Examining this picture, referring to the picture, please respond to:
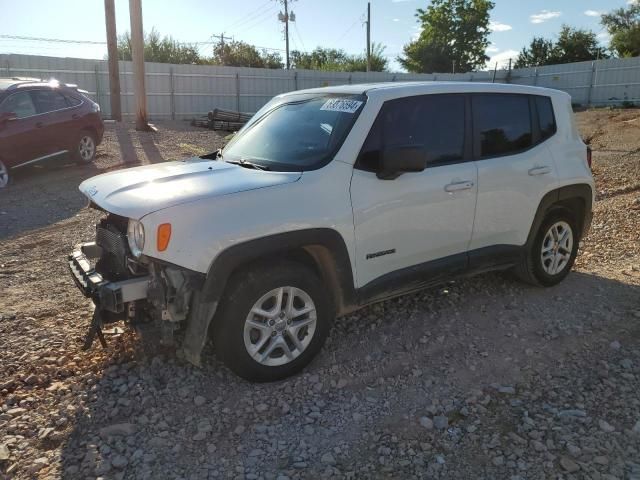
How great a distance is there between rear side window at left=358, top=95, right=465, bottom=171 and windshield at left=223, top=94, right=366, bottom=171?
0.20m

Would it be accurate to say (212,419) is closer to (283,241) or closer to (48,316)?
(283,241)

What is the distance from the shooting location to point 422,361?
154 inches

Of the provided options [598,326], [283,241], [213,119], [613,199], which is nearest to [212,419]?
[283,241]

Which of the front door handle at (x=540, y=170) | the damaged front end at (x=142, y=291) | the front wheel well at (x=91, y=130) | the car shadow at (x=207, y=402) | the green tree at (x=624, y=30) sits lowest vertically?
the car shadow at (x=207, y=402)

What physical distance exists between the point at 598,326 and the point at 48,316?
4410 mm

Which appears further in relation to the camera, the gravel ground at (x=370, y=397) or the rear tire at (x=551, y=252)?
the rear tire at (x=551, y=252)

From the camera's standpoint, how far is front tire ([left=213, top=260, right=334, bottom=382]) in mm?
3322

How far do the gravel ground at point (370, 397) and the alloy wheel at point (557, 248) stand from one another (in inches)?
10.2

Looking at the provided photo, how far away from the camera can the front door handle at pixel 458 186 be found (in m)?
4.18

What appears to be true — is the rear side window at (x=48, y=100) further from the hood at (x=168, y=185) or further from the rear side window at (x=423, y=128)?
the rear side window at (x=423, y=128)

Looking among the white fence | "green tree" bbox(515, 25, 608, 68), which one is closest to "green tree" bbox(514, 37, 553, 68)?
"green tree" bbox(515, 25, 608, 68)

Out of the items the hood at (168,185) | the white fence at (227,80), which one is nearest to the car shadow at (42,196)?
the hood at (168,185)

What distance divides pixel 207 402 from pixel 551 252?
11.3 feet

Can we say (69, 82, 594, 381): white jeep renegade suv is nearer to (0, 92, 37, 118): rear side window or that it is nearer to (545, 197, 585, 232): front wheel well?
(545, 197, 585, 232): front wheel well
